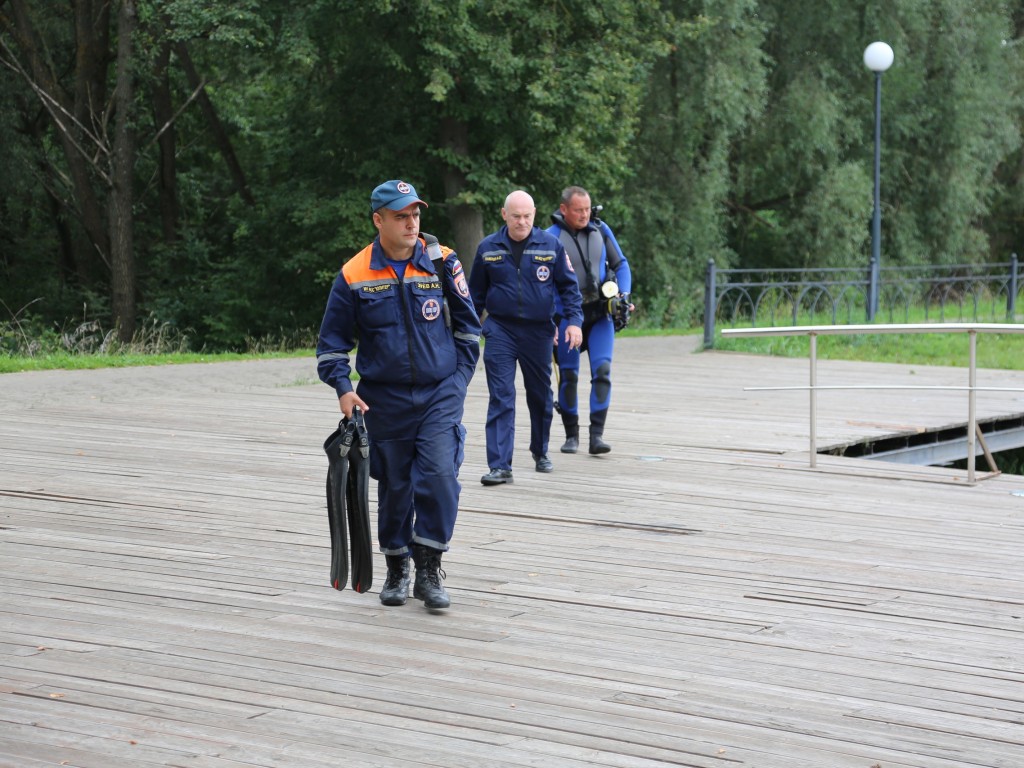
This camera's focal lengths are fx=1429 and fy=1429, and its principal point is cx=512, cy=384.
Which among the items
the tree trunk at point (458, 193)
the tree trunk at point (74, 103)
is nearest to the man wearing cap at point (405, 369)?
the tree trunk at point (458, 193)

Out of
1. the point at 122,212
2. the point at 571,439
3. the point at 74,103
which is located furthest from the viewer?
the point at 74,103

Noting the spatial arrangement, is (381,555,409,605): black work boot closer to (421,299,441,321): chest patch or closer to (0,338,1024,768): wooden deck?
(0,338,1024,768): wooden deck

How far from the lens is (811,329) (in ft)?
31.4

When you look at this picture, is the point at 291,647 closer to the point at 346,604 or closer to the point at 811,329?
the point at 346,604

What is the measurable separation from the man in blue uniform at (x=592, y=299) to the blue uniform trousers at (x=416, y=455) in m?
4.09

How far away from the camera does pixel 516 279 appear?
8.87 meters

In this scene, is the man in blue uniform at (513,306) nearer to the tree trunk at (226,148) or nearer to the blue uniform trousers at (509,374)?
the blue uniform trousers at (509,374)

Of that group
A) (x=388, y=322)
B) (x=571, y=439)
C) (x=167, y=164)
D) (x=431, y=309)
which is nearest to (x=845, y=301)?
(x=571, y=439)

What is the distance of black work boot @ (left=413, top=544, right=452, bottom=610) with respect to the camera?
5.72 metres

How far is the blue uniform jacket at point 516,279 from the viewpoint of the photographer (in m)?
8.88

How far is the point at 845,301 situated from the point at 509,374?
16519mm

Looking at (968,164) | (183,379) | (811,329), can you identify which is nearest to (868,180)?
(968,164)

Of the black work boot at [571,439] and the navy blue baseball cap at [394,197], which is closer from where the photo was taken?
the navy blue baseball cap at [394,197]

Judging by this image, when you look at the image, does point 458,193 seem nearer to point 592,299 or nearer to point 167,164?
point 167,164
